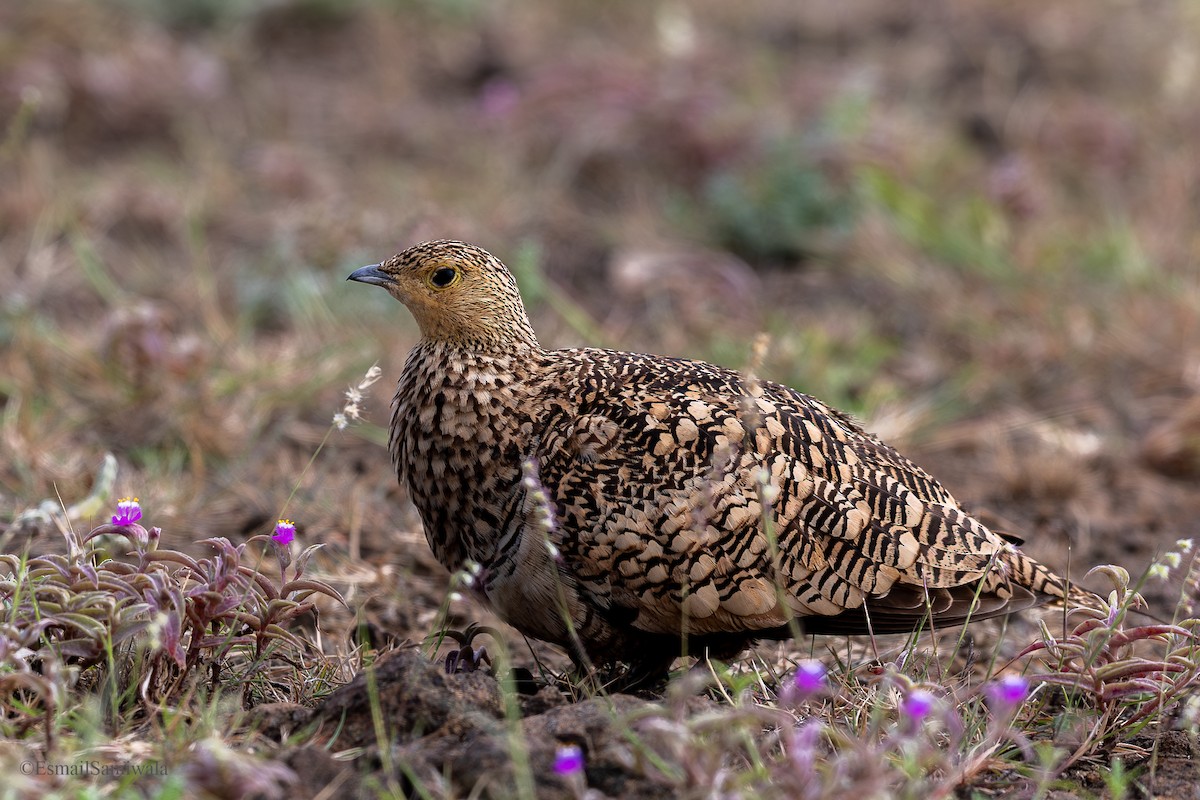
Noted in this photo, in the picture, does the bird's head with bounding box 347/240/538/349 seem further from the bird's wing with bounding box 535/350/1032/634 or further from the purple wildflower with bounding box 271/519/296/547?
the purple wildflower with bounding box 271/519/296/547

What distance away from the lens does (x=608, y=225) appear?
7.30 metres

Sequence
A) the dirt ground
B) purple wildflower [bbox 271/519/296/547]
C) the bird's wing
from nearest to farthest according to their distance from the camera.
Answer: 1. purple wildflower [bbox 271/519/296/547]
2. the bird's wing
3. the dirt ground

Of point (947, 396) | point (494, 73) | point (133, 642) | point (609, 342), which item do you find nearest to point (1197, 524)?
point (947, 396)

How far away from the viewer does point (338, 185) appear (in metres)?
7.70

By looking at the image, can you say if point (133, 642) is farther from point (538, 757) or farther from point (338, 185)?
point (338, 185)

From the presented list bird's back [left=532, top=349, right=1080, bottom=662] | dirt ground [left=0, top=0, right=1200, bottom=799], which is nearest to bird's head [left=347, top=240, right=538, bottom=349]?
bird's back [left=532, top=349, right=1080, bottom=662]

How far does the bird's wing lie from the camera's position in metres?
3.40

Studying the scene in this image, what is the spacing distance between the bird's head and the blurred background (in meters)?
1.01

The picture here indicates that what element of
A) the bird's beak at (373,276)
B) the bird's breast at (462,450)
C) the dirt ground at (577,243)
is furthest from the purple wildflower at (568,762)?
the bird's beak at (373,276)

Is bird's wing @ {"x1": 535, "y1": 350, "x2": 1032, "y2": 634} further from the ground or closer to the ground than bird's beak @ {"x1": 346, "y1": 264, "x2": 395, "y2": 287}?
closer to the ground

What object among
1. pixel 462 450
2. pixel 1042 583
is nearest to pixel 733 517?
pixel 462 450

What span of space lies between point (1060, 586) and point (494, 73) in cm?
614

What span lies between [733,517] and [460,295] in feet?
3.06

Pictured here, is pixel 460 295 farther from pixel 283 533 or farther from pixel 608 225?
pixel 608 225
